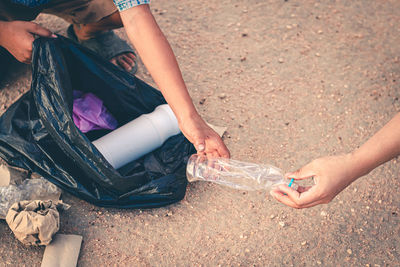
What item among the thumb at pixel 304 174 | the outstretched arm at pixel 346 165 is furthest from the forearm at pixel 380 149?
the thumb at pixel 304 174

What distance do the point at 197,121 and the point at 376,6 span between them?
189 cm

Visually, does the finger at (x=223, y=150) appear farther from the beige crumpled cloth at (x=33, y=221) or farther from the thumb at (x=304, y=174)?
the beige crumpled cloth at (x=33, y=221)

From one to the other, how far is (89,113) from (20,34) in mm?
453

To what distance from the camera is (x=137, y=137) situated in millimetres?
1776

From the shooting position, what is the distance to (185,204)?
176 centimetres

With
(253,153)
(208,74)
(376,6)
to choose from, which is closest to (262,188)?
(253,153)

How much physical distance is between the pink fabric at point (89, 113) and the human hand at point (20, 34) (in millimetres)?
308

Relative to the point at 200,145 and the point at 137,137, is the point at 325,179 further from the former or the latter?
the point at 137,137

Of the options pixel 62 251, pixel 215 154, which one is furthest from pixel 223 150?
pixel 62 251

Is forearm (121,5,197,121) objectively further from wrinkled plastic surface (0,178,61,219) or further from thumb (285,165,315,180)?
wrinkled plastic surface (0,178,61,219)

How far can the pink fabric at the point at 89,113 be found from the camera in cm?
185

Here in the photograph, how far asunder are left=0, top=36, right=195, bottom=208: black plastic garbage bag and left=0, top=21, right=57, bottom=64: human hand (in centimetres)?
5

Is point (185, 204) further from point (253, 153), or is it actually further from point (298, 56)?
point (298, 56)

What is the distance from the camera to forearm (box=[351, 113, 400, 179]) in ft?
4.09
